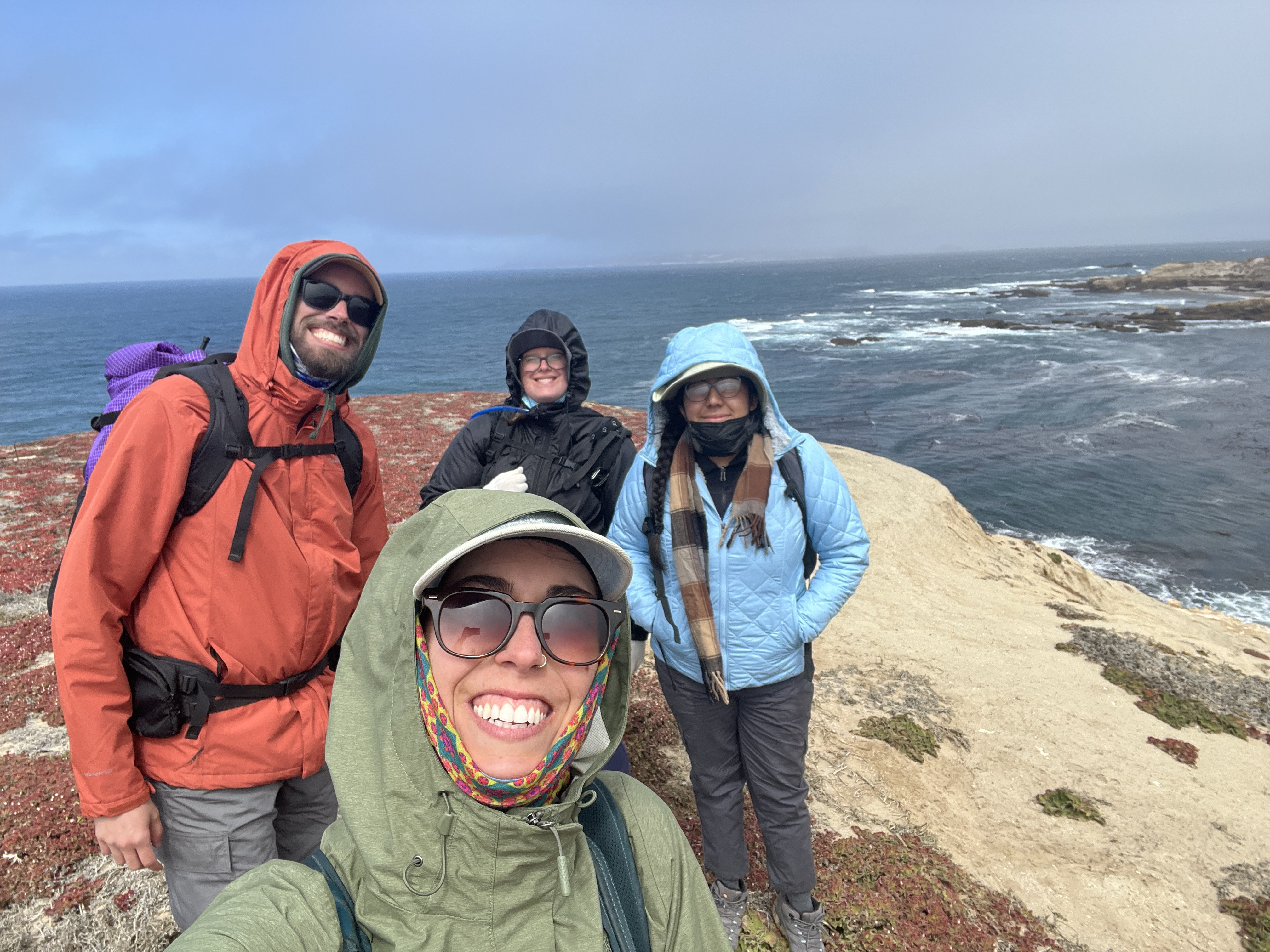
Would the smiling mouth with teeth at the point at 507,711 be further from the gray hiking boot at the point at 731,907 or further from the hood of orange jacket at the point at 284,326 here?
the gray hiking boot at the point at 731,907

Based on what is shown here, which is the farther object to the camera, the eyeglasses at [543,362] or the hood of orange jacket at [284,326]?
the eyeglasses at [543,362]

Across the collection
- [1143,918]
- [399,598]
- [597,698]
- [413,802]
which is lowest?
[1143,918]

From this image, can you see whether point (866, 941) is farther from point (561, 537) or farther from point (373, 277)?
point (373, 277)

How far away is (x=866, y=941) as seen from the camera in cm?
479

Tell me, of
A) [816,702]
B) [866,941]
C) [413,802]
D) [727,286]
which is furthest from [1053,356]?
[727,286]

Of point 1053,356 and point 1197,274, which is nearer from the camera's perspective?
point 1053,356

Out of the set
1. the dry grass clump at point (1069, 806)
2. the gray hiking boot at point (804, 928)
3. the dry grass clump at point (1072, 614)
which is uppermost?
the gray hiking boot at point (804, 928)

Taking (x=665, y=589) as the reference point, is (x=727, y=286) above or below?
above

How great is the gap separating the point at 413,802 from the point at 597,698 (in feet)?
1.85

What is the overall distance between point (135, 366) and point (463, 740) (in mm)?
3936

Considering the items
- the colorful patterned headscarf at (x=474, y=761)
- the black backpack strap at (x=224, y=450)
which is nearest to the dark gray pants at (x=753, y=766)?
the colorful patterned headscarf at (x=474, y=761)

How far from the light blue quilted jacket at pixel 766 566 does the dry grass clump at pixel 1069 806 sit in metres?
4.96

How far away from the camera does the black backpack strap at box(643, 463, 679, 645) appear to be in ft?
13.5

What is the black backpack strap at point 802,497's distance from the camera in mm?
3936
